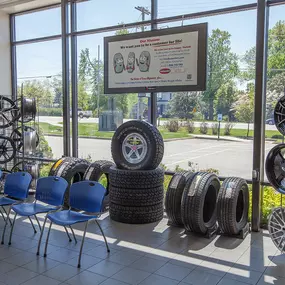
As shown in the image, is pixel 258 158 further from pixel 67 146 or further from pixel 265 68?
pixel 67 146

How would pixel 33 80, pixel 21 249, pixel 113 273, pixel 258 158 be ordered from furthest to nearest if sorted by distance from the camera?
1. pixel 33 80
2. pixel 258 158
3. pixel 21 249
4. pixel 113 273

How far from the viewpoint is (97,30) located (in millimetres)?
6164

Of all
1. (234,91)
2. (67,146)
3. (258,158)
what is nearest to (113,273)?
(258,158)

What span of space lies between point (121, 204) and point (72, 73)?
9.15 feet

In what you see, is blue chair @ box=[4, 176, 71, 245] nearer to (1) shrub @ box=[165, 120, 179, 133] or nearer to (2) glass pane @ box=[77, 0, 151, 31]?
(1) shrub @ box=[165, 120, 179, 133]

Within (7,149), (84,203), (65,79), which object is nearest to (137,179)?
(84,203)

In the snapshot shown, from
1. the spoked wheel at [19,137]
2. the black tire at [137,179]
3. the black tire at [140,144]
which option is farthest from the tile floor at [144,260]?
the spoked wheel at [19,137]

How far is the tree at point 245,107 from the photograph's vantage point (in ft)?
16.5

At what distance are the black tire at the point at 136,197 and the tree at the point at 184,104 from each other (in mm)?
1285

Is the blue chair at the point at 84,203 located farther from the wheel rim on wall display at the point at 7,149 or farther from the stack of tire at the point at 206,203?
the wheel rim on wall display at the point at 7,149

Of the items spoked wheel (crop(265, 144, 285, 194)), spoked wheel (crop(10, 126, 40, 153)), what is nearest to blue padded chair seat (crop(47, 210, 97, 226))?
spoked wheel (crop(265, 144, 285, 194))

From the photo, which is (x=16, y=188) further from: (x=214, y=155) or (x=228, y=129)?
(x=228, y=129)

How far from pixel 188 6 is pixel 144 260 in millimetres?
3742

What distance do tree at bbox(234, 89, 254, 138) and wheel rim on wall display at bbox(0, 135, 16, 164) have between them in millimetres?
4113
